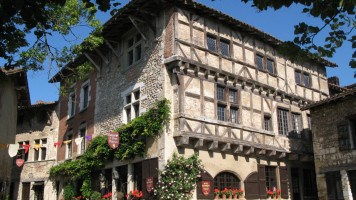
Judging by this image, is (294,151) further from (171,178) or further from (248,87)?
(171,178)

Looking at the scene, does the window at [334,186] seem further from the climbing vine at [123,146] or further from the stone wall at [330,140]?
the climbing vine at [123,146]

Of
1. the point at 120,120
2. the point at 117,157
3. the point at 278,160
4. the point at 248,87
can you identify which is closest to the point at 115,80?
the point at 120,120

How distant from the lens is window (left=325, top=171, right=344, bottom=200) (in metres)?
14.2

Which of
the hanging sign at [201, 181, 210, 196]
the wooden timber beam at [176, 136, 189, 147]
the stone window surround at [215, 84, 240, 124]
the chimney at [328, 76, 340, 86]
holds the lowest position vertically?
the hanging sign at [201, 181, 210, 196]

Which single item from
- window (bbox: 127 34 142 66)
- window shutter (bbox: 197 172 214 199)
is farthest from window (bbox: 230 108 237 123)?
window (bbox: 127 34 142 66)

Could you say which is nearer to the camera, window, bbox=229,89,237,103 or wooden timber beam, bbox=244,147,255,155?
wooden timber beam, bbox=244,147,255,155

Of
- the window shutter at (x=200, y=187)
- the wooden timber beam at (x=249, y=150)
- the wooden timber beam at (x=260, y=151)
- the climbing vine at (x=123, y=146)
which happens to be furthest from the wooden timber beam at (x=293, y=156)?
the climbing vine at (x=123, y=146)

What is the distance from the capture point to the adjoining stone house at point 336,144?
556 inches

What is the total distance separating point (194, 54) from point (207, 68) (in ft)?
2.51

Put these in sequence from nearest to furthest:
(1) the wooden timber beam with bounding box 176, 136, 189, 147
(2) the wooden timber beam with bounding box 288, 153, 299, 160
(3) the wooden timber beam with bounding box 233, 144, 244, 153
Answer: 1. (1) the wooden timber beam with bounding box 176, 136, 189, 147
2. (3) the wooden timber beam with bounding box 233, 144, 244, 153
3. (2) the wooden timber beam with bounding box 288, 153, 299, 160

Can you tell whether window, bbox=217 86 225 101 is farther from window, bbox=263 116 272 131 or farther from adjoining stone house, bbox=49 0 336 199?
window, bbox=263 116 272 131

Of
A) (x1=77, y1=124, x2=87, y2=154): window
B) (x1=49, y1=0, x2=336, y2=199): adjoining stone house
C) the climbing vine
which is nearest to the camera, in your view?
the climbing vine

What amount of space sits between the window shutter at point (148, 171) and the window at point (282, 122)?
6.91m

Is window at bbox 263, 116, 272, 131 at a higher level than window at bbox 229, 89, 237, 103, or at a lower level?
lower
